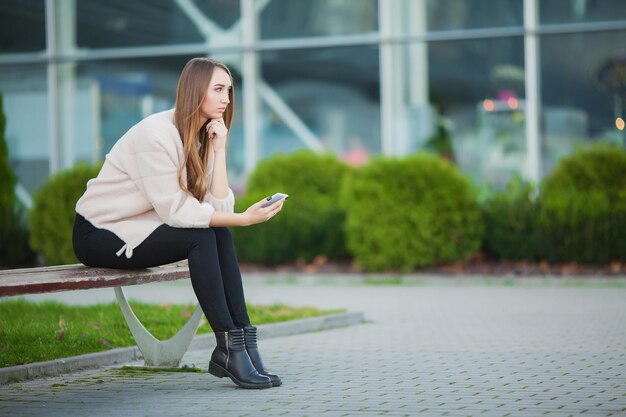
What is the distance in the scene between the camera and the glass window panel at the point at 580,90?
17156mm

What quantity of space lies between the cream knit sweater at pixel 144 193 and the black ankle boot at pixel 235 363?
0.57 meters

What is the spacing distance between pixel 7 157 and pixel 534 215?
8.19 meters

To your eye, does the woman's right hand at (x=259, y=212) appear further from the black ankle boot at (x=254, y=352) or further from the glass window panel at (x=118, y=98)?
the glass window panel at (x=118, y=98)

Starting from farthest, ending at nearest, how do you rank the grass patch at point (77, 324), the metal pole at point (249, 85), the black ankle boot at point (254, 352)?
the metal pole at point (249, 85) → the grass patch at point (77, 324) → the black ankle boot at point (254, 352)

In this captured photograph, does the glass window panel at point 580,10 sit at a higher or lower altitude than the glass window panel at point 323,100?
higher

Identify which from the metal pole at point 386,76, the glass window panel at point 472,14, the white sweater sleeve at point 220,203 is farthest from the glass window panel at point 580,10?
the white sweater sleeve at point 220,203

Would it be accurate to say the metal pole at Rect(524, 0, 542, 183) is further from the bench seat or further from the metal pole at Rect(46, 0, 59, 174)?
the bench seat

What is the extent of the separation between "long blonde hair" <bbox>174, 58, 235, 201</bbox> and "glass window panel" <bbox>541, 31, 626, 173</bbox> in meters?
11.9

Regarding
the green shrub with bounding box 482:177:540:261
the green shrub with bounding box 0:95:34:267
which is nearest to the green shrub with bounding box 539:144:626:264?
the green shrub with bounding box 482:177:540:261

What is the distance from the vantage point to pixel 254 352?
19.0 feet

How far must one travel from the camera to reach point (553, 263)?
14.7 metres

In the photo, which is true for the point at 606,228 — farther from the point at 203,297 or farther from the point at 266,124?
the point at 203,297

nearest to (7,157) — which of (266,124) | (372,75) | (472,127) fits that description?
(266,124)

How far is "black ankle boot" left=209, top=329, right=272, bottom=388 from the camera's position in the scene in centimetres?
566
